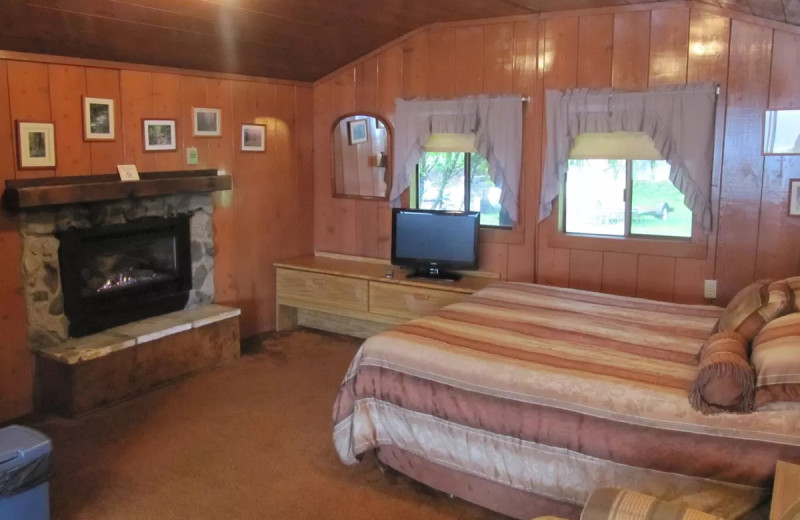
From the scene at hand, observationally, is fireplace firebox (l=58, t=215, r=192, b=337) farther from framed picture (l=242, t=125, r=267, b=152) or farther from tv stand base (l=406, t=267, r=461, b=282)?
tv stand base (l=406, t=267, r=461, b=282)

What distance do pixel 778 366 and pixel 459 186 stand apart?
3155 mm

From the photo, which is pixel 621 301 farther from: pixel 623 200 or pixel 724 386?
pixel 724 386

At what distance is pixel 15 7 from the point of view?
3277 millimetres

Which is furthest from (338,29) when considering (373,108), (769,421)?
(769,421)

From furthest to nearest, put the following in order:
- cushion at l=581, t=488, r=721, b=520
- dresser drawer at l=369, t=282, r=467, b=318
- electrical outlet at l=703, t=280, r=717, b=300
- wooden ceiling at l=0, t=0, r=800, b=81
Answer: dresser drawer at l=369, t=282, r=467, b=318, electrical outlet at l=703, t=280, r=717, b=300, wooden ceiling at l=0, t=0, r=800, b=81, cushion at l=581, t=488, r=721, b=520

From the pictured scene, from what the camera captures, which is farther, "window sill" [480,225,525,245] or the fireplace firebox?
"window sill" [480,225,525,245]

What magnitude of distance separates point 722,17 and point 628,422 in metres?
2.78

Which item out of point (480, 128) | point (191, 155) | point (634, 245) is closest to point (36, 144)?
point (191, 155)

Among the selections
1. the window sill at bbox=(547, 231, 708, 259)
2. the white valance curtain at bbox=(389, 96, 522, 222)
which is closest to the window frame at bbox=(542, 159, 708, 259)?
the window sill at bbox=(547, 231, 708, 259)

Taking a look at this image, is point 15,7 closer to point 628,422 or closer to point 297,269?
point 297,269

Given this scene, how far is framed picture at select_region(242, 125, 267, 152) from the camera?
5.15 m

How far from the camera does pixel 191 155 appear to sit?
476cm

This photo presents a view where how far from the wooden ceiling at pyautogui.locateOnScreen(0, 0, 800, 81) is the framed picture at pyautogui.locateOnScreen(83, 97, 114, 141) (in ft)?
0.87

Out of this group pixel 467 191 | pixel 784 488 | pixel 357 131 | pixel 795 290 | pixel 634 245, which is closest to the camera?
pixel 784 488
